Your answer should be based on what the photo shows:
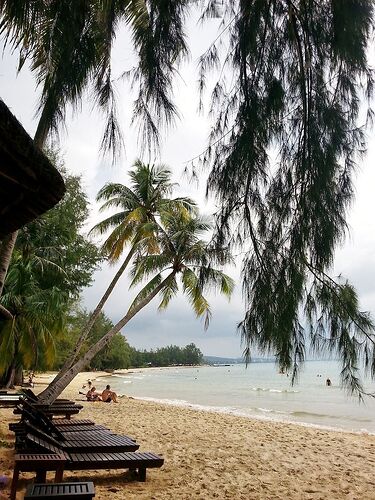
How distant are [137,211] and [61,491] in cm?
1109

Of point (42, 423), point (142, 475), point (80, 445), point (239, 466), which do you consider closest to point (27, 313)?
point (42, 423)

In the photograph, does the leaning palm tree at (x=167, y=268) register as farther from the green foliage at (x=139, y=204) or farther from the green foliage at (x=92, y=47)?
the green foliage at (x=92, y=47)

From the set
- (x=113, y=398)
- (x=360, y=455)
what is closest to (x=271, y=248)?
(x=360, y=455)

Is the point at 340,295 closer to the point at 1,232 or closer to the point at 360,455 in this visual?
the point at 1,232

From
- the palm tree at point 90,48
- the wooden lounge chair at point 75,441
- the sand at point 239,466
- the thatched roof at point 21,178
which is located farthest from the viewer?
the sand at point 239,466

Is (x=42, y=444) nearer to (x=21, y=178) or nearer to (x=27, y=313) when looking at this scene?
(x=21, y=178)

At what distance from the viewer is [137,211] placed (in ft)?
45.6

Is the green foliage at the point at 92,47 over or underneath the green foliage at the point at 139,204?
underneath

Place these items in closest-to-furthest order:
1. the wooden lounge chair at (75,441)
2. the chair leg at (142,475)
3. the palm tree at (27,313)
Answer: the wooden lounge chair at (75,441)
the chair leg at (142,475)
the palm tree at (27,313)

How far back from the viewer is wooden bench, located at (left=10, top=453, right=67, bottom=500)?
4.09 m

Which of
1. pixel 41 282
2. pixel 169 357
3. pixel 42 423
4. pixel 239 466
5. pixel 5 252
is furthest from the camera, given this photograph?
pixel 169 357

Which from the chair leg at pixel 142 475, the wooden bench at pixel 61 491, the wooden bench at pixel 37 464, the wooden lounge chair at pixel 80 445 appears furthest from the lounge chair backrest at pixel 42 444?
the wooden bench at pixel 61 491

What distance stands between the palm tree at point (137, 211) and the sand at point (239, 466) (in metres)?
5.24

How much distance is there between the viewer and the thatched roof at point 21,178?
1852 millimetres
